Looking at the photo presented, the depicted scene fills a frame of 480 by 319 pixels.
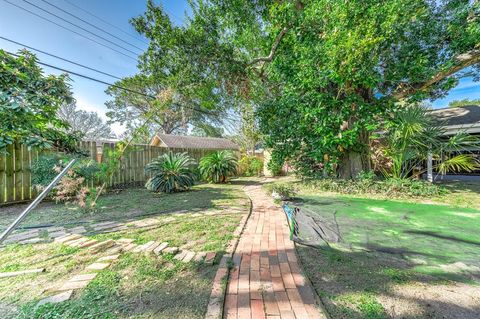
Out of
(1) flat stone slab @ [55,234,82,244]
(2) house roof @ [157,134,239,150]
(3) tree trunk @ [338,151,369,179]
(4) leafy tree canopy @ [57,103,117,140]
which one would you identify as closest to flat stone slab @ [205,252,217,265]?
(1) flat stone slab @ [55,234,82,244]

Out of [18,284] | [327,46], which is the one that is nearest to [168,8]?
[327,46]

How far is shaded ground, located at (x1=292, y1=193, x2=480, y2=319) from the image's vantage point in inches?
65.0

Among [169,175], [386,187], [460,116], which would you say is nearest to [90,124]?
[169,175]

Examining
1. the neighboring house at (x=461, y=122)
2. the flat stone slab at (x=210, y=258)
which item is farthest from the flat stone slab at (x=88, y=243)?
the neighboring house at (x=461, y=122)

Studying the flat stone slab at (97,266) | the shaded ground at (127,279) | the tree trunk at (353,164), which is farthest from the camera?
the tree trunk at (353,164)

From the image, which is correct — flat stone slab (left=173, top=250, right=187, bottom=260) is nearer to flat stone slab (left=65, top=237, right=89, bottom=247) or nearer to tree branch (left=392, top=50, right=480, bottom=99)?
flat stone slab (left=65, top=237, right=89, bottom=247)

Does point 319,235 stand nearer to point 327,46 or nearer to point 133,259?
point 133,259

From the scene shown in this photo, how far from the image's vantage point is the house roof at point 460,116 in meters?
8.38

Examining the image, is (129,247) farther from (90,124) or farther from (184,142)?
(90,124)

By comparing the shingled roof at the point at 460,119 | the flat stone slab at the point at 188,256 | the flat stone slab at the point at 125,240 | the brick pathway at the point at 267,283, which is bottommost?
the brick pathway at the point at 267,283

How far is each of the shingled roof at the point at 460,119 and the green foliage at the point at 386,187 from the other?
3.27m

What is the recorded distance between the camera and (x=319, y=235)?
10.1 feet

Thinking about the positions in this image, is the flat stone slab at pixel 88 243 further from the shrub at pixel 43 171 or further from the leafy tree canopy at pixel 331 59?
the leafy tree canopy at pixel 331 59

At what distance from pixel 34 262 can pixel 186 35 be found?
718 cm
